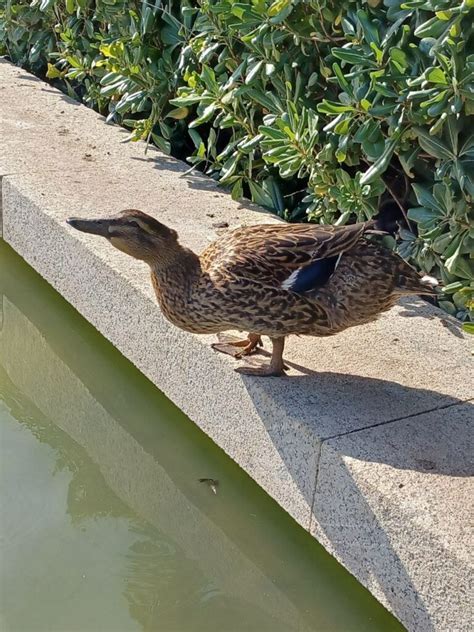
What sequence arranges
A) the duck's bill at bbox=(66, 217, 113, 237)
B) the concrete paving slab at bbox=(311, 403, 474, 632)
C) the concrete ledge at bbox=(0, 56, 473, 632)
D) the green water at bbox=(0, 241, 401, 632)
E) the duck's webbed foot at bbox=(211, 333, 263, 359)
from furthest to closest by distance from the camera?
the duck's webbed foot at bbox=(211, 333, 263, 359)
the duck's bill at bbox=(66, 217, 113, 237)
the green water at bbox=(0, 241, 401, 632)
the concrete ledge at bbox=(0, 56, 473, 632)
the concrete paving slab at bbox=(311, 403, 474, 632)

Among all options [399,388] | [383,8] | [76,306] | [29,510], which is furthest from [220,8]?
[29,510]

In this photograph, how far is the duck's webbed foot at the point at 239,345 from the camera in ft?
13.0

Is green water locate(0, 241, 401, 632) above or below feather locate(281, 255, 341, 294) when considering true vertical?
below

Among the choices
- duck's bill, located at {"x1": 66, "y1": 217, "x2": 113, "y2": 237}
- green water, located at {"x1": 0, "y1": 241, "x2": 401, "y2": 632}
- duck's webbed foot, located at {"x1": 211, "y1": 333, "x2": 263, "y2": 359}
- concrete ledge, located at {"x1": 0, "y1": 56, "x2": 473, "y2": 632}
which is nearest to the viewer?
concrete ledge, located at {"x1": 0, "y1": 56, "x2": 473, "y2": 632}

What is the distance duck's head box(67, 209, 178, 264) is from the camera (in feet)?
12.2

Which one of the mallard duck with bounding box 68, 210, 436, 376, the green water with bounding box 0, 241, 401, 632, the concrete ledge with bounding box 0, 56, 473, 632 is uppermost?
the mallard duck with bounding box 68, 210, 436, 376

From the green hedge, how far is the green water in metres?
1.20

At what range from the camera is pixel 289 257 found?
3619 millimetres

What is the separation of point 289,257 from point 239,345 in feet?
1.89

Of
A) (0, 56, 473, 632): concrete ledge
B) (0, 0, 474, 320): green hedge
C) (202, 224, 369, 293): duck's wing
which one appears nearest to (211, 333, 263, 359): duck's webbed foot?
(0, 56, 473, 632): concrete ledge

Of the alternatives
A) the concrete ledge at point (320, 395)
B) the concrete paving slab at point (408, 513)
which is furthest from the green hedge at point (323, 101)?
the concrete paving slab at point (408, 513)

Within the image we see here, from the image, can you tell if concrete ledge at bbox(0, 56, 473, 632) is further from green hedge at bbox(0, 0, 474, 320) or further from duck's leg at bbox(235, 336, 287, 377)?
green hedge at bbox(0, 0, 474, 320)

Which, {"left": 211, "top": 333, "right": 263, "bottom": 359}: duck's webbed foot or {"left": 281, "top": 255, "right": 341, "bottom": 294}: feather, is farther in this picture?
{"left": 211, "top": 333, "right": 263, "bottom": 359}: duck's webbed foot

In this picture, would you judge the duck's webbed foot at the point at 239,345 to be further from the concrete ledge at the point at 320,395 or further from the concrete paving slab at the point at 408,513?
the concrete paving slab at the point at 408,513
